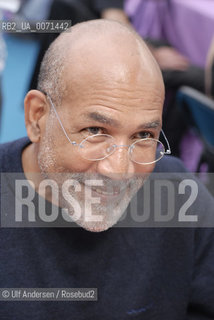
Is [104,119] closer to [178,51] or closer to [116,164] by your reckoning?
[116,164]

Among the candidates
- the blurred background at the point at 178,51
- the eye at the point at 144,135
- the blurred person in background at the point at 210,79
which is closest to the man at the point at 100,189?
the eye at the point at 144,135

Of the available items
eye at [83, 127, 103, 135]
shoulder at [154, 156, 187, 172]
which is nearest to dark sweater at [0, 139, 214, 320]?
shoulder at [154, 156, 187, 172]

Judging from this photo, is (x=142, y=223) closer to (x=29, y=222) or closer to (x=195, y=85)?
(x=29, y=222)

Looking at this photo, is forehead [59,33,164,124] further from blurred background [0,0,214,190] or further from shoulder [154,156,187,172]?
blurred background [0,0,214,190]

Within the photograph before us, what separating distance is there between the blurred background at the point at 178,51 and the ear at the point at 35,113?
2.00 feet

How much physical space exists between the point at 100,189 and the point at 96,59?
0.29m

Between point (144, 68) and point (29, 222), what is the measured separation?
0.47m

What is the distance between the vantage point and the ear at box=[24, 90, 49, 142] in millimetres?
1041

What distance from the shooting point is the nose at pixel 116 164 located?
3.16ft

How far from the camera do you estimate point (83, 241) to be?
115cm

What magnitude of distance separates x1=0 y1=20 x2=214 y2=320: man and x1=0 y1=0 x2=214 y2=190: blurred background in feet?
1.73

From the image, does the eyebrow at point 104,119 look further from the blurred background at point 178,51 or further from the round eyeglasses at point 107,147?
the blurred background at point 178,51

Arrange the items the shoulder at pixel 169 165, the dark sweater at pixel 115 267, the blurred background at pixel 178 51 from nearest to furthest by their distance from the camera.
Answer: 1. the dark sweater at pixel 115 267
2. the shoulder at pixel 169 165
3. the blurred background at pixel 178 51

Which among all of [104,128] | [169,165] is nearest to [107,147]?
[104,128]
